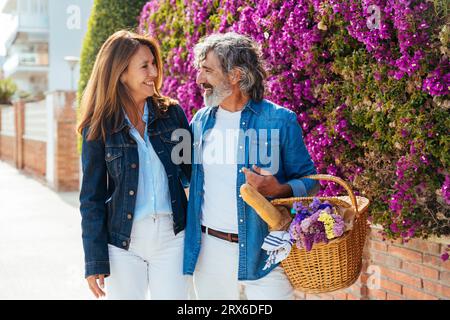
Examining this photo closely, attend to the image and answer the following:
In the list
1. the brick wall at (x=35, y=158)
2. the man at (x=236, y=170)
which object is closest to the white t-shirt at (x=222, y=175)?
the man at (x=236, y=170)

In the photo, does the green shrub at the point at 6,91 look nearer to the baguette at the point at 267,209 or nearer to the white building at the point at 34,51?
the white building at the point at 34,51

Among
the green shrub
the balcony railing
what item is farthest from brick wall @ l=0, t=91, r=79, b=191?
the balcony railing

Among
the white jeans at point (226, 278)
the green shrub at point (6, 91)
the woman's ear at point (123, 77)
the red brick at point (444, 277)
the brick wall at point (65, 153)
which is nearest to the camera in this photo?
the white jeans at point (226, 278)

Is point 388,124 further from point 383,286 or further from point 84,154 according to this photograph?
point 84,154

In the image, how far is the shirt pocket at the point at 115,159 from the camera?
2.67 metres

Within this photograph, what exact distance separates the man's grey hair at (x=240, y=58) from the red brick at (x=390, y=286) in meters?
1.62

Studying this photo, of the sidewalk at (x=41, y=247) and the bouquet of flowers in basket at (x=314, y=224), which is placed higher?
the bouquet of flowers in basket at (x=314, y=224)

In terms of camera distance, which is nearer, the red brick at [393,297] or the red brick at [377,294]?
the red brick at [393,297]

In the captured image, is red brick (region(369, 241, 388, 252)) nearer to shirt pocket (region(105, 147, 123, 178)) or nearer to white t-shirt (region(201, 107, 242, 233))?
white t-shirt (region(201, 107, 242, 233))

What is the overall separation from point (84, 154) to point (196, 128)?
0.53 metres

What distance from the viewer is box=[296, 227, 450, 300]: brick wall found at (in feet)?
10.7

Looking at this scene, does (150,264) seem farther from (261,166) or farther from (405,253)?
(405,253)
